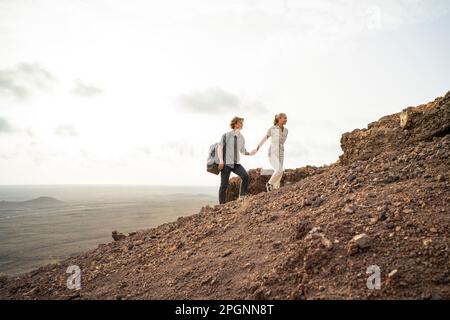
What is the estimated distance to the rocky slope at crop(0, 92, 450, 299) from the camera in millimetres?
3141

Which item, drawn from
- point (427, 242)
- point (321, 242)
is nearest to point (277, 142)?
point (321, 242)

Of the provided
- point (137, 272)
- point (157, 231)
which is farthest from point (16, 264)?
point (137, 272)

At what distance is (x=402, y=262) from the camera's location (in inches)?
121

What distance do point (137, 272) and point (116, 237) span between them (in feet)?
13.0

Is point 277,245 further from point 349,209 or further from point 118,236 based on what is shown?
point 118,236

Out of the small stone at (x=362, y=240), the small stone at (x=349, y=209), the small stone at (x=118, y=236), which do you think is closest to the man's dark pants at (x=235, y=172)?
the small stone at (x=118, y=236)

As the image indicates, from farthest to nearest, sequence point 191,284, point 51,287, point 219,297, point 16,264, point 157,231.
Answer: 1. point 16,264
2. point 157,231
3. point 51,287
4. point 191,284
5. point 219,297

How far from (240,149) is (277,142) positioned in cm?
100

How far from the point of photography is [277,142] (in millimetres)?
8219

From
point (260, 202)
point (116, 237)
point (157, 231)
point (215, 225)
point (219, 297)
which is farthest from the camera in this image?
point (116, 237)
